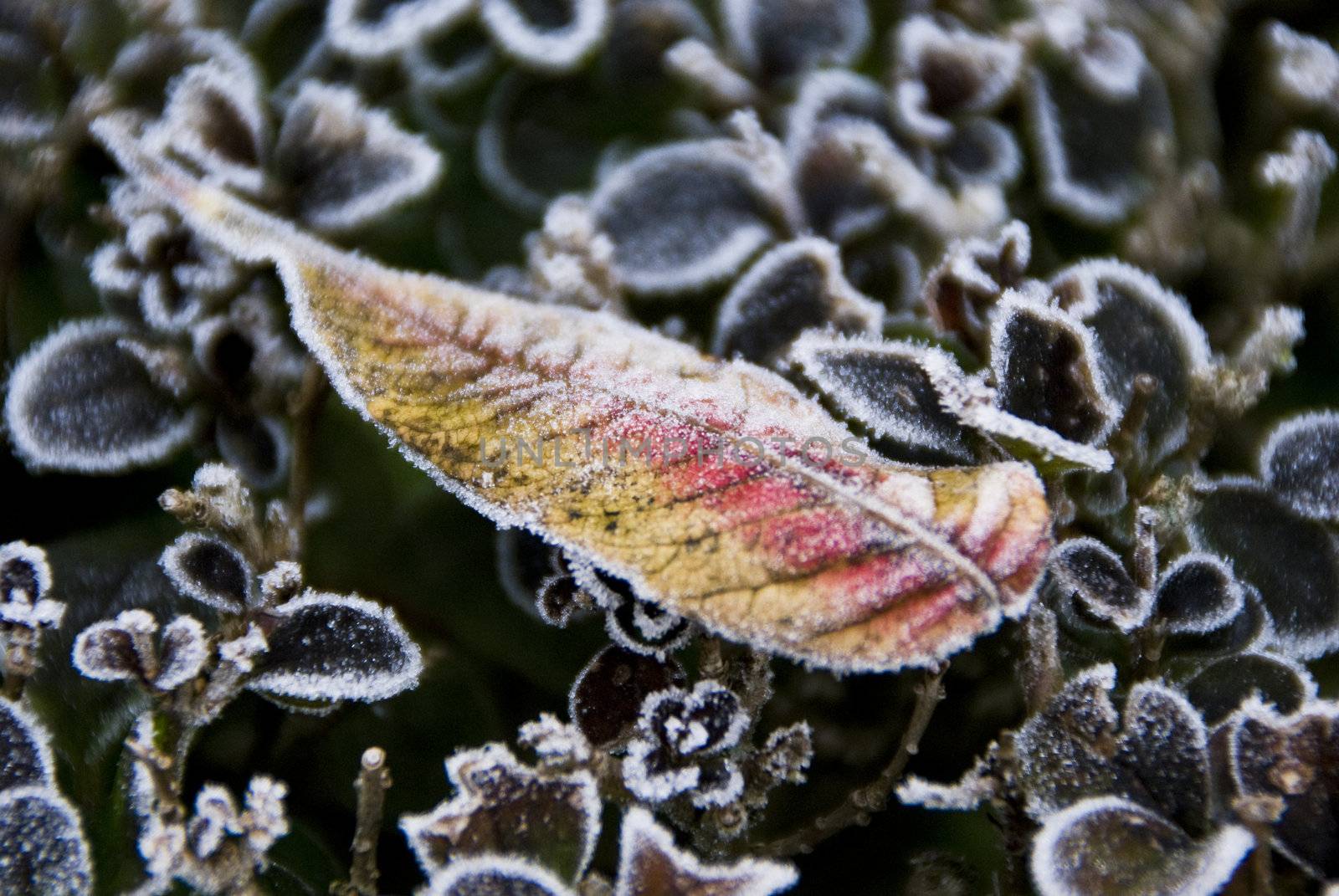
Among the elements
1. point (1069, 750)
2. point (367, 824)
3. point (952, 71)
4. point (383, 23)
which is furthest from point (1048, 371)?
point (383, 23)

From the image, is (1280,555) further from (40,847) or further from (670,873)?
(40,847)

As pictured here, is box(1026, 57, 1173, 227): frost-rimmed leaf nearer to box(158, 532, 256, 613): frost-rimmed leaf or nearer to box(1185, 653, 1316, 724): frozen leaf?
box(1185, 653, 1316, 724): frozen leaf

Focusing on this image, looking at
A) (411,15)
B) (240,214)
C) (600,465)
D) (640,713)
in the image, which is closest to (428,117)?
(411,15)

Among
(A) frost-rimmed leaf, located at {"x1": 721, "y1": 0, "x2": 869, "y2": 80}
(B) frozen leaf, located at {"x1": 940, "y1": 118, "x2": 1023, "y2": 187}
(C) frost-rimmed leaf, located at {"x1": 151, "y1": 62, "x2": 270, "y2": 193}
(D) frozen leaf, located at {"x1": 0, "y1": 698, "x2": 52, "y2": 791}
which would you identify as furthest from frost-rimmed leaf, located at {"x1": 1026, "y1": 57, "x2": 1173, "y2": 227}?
(D) frozen leaf, located at {"x1": 0, "y1": 698, "x2": 52, "y2": 791}

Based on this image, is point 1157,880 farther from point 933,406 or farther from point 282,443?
point 282,443

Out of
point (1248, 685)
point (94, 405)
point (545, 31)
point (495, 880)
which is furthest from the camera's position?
point (545, 31)

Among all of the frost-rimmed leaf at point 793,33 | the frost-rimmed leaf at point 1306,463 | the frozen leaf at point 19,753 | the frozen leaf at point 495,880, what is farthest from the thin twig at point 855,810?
the frost-rimmed leaf at point 793,33

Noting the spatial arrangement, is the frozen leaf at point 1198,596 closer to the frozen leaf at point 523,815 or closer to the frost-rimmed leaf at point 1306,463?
the frost-rimmed leaf at point 1306,463
